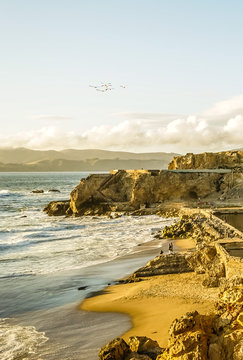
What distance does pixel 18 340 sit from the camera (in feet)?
50.6

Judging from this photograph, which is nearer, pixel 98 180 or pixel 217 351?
pixel 217 351

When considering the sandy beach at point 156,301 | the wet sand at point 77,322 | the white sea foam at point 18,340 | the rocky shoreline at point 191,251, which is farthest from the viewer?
the sandy beach at point 156,301

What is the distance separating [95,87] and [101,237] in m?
17.9

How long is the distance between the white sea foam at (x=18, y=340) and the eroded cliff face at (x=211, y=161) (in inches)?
2519

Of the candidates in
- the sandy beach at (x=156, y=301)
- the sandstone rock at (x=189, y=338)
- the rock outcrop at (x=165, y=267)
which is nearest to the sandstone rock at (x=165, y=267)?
the rock outcrop at (x=165, y=267)

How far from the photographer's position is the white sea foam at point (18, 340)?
14.1 metres

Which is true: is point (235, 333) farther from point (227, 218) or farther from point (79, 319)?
point (227, 218)

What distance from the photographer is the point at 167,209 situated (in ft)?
191

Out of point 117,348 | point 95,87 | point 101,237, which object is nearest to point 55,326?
point 117,348

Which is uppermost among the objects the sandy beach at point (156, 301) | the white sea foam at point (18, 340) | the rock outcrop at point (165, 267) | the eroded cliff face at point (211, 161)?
the eroded cliff face at point (211, 161)

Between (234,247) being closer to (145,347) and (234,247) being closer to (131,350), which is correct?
(145,347)

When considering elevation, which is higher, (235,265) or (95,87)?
(95,87)

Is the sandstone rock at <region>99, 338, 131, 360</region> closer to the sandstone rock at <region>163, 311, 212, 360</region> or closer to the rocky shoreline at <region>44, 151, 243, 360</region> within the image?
the rocky shoreline at <region>44, 151, 243, 360</region>

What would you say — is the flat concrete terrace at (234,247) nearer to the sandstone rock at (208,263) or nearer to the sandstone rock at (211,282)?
the sandstone rock at (208,263)
